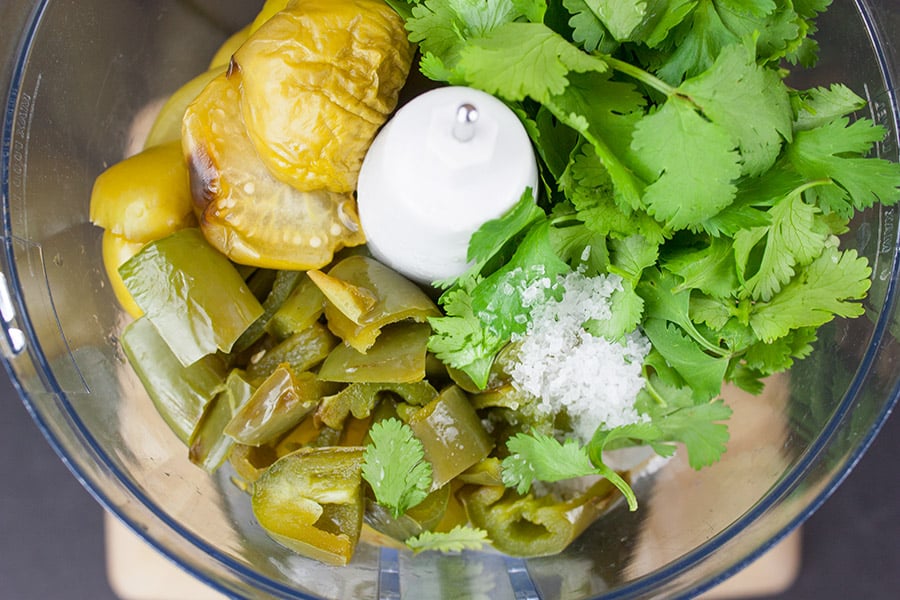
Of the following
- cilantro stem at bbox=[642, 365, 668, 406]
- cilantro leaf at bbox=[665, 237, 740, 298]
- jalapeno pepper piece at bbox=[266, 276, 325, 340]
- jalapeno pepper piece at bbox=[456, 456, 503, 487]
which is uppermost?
cilantro leaf at bbox=[665, 237, 740, 298]

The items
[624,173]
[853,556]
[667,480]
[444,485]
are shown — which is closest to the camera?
Answer: [624,173]

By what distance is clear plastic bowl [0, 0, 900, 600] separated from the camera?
3.91 ft

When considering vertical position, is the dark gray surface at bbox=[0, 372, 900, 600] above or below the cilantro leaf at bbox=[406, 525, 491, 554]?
below

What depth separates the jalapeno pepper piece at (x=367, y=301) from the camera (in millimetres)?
1114

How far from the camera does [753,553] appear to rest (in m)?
1.15

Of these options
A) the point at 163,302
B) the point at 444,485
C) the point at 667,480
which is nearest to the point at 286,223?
the point at 163,302

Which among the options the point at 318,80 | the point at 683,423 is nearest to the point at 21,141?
the point at 318,80

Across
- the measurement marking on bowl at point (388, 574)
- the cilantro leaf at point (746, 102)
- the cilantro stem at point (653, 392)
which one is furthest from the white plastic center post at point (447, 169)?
the measurement marking on bowl at point (388, 574)

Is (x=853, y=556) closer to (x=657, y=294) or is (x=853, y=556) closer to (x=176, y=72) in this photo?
(x=657, y=294)

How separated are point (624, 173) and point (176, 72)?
919 millimetres

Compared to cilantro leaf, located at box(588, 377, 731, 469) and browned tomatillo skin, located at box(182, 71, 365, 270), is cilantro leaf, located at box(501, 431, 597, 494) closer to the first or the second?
cilantro leaf, located at box(588, 377, 731, 469)

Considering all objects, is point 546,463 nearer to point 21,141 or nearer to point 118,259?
point 118,259

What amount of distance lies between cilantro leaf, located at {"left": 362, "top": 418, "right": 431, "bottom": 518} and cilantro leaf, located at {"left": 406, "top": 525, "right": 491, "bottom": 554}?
0.10m

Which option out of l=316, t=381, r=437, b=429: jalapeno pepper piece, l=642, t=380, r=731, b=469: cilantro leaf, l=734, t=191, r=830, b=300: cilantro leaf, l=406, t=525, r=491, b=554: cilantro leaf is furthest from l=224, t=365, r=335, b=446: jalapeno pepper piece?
l=734, t=191, r=830, b=300: cilantro leaf
